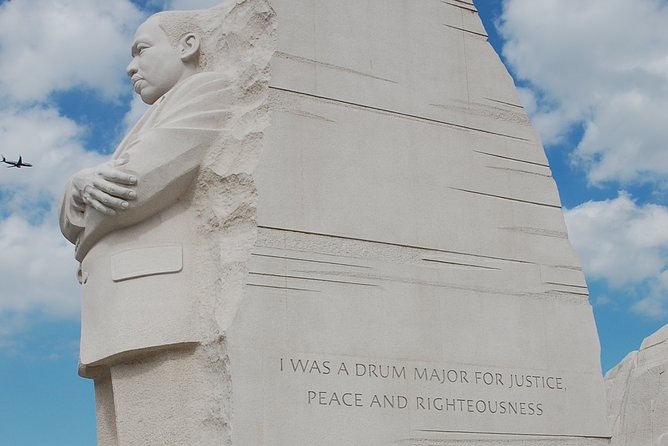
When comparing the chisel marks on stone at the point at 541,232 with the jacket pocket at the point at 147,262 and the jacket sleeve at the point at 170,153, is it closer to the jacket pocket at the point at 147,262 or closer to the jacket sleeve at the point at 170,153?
the jacket sleeve at the point at 170,153

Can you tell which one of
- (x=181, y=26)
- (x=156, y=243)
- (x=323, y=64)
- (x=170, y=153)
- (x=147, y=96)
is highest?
(x=181, y=26)

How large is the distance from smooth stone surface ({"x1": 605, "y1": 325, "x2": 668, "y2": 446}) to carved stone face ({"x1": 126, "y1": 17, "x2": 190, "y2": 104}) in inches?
269

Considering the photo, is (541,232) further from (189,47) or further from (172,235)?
(189,47)

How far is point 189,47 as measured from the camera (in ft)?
20.1

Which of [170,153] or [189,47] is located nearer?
[170,153]

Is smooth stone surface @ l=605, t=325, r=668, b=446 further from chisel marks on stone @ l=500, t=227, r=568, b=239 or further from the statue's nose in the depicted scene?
the statue's nose

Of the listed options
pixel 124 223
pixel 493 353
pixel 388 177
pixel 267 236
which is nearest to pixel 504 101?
pixel 388 177

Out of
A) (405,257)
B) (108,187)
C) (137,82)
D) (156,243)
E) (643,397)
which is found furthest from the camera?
(643,397)

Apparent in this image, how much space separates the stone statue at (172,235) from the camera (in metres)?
5.30

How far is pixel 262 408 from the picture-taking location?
4.96 meters

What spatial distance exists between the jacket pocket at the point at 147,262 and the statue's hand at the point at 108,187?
271 mm

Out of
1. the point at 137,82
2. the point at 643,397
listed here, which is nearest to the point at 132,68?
the point at 137,82

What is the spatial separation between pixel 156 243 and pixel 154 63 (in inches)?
52.2

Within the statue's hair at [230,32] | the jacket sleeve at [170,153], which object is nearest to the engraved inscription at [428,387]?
the jacket sleeve at [170,153]
